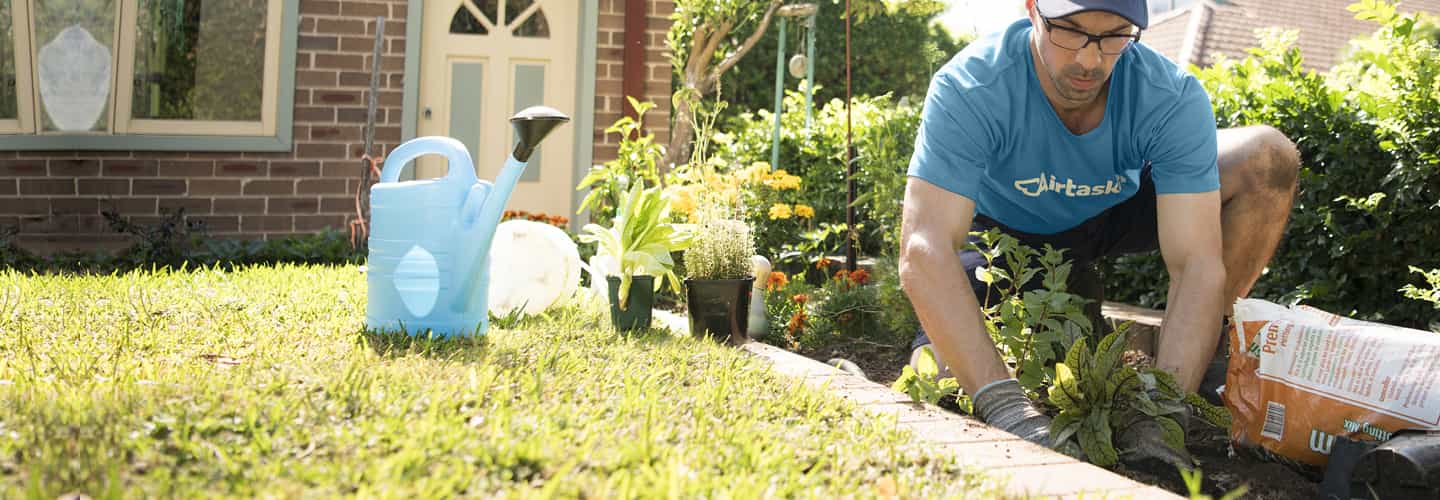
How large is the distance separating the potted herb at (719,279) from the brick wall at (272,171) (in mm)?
3592

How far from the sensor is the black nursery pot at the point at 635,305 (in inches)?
141

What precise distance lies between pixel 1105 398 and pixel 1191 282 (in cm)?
46

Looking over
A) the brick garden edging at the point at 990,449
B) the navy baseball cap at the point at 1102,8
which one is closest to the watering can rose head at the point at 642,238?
the brick garden edging at the point at 990,449

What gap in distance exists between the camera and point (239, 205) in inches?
271

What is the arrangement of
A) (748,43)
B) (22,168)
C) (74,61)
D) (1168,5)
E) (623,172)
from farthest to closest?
(1168,5), (748,43), (74,61), (22,168), (623,172)

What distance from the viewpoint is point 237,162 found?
6.87 metres

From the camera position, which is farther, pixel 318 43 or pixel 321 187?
pixel 321 187

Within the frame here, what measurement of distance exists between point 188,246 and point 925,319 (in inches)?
207

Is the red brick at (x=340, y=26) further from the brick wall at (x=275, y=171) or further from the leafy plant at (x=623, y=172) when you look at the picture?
the leafy plant at (x=623, y=172)

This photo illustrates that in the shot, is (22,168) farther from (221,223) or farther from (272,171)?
(272,171)

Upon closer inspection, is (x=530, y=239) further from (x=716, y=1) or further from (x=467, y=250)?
(x=716, y=1)

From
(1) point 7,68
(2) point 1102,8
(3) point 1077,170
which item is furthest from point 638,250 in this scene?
(1) point 7,68

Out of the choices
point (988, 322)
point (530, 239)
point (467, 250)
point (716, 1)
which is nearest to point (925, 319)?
point (988, 322)

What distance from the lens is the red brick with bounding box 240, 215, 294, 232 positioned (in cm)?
691
